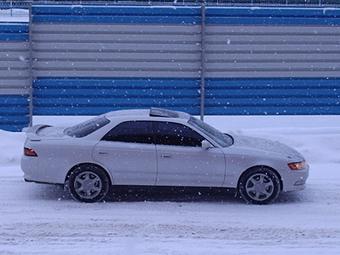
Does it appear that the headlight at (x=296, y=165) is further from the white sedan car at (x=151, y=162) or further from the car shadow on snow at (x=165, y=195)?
the car shadow on snow at (x=165, y=195)

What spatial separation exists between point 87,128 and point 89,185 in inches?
34.4

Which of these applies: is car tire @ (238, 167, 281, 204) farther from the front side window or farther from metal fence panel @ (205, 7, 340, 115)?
metal fence panel @ (205, 7, 340, 115)

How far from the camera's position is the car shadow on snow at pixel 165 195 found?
10.4m

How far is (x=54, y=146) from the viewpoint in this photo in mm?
10016

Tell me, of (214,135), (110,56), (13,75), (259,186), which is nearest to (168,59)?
(110,56)

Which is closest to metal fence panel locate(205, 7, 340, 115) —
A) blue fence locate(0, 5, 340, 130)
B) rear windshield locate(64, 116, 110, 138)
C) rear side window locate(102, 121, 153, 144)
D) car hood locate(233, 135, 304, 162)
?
blue fence locate(0, 5, 340, 130)

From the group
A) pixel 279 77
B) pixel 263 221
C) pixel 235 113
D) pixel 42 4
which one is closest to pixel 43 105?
pixel 42 4

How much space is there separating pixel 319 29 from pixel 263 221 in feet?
22.8

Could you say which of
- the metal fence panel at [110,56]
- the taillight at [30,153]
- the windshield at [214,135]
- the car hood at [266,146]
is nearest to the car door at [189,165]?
the windshield at [214,135]

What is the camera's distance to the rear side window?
400 inches

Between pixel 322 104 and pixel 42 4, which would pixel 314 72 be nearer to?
pixel 322 104

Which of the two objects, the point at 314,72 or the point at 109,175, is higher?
the point at 314,72

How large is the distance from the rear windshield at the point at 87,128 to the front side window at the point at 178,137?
2.54 ft

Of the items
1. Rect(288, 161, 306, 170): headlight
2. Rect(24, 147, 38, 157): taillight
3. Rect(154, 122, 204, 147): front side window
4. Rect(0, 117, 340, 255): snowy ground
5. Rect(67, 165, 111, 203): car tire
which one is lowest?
Rect(0, 117, 340, 255): snowy ground
